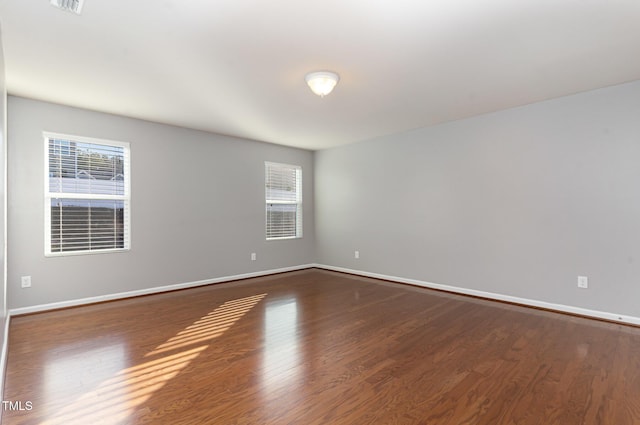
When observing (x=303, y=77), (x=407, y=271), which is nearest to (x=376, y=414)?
Answer: (x=303, y=77)

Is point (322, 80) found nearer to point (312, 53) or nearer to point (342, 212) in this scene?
point (312, 53)

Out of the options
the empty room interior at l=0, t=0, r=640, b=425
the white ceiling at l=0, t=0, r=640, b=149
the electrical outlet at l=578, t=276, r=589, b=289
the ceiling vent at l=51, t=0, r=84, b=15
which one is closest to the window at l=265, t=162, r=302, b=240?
the empty room interior at l=0, t=0, r=640, b=425

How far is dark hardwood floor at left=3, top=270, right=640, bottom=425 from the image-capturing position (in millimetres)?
1807

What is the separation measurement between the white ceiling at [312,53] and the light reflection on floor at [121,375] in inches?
94.0

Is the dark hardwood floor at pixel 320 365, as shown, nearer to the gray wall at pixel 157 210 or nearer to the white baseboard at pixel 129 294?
the white baseboard at pixel 129 294

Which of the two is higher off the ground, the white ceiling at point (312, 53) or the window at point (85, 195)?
the white ceiling at point (312, 53)

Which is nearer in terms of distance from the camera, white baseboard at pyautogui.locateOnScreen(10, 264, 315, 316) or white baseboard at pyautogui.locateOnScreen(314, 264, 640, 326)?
white baseboard at pyautogui.locateOnScreen(314, 264, 640, 326)

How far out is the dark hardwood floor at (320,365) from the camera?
1807mm

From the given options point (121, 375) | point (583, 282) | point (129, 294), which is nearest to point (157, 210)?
point (129, 294)

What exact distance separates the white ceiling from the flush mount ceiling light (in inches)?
2.5

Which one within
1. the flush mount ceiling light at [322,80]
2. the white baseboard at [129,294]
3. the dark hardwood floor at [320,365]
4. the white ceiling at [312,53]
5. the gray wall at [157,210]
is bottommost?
the dark hardwood floor at [320,365]

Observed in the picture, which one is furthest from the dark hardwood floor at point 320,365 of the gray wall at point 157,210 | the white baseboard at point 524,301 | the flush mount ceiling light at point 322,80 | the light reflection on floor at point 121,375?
the flush mount ceiling light at point 322,80

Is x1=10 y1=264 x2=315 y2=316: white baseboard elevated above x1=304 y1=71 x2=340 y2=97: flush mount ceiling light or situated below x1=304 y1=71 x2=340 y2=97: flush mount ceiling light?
below

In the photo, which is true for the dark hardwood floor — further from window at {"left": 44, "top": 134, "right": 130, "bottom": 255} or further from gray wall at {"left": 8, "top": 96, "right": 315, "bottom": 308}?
window at {"left": 44, "top": 134, "right": 130, "bottom": 255}
